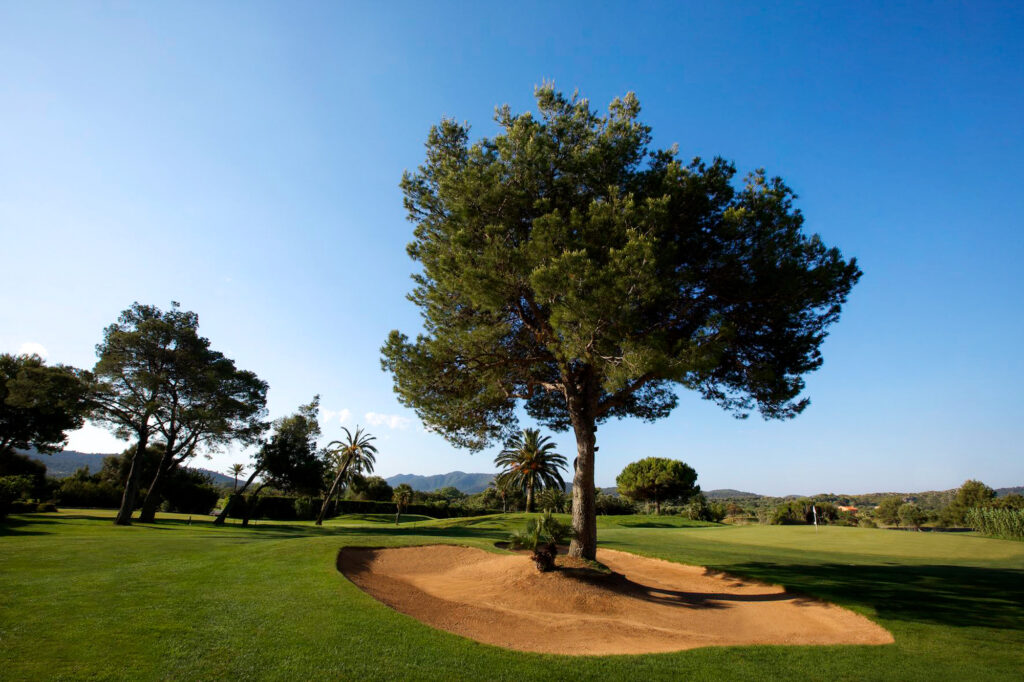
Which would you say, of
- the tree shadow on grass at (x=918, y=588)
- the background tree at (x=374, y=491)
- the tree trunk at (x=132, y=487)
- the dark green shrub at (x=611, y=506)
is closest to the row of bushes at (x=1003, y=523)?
the tree shadow on grass at (x=918, y=588)

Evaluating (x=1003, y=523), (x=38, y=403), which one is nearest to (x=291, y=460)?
(x=38, y=403)

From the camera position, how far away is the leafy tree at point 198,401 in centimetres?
3128

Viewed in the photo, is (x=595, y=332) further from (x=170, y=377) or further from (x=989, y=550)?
(x=170, y=377)

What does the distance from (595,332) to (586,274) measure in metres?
1.56

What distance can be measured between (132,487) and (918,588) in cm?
3962

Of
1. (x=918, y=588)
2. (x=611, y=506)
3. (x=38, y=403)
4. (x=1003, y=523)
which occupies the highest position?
(x=38, y=403)

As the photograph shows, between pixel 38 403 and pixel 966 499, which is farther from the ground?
pixel 38 403

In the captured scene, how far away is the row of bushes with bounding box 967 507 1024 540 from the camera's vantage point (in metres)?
28.2

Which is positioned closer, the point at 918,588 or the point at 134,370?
the point at 918,588

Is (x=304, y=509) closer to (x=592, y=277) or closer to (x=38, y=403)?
(x=38, y=403)

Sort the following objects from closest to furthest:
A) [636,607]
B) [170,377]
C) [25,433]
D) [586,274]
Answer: [586,274] → [636,607] → [170,377] → [25,433]

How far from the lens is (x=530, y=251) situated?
37.6 feet

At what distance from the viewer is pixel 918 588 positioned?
12.9 m

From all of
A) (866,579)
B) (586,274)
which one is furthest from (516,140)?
(866,579)
